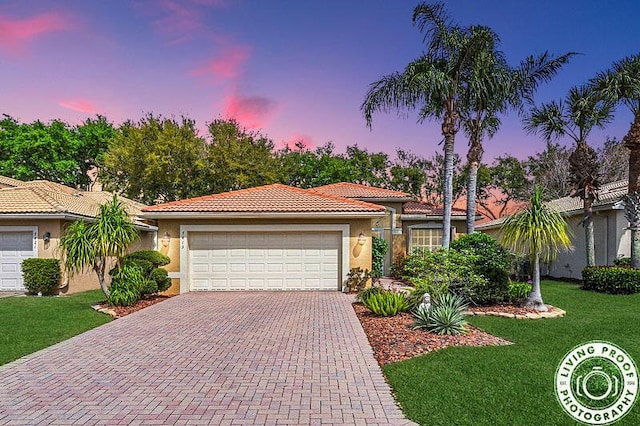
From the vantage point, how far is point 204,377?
6.19 metres

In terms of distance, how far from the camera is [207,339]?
337 inches

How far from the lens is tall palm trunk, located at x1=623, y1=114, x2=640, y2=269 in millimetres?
15570

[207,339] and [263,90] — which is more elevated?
[263,90]

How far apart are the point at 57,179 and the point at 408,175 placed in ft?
105

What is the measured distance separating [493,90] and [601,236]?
8115 mm

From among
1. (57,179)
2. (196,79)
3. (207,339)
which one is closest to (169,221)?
(196,79)

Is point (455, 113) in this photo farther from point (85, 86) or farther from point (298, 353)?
point (85, 86)

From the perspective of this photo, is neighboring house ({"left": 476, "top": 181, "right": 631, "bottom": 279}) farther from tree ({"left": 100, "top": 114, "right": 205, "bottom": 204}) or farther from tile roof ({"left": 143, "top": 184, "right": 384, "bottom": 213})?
tree ({"left": 100, "top": 114, "right": 205, "bottom": 204})

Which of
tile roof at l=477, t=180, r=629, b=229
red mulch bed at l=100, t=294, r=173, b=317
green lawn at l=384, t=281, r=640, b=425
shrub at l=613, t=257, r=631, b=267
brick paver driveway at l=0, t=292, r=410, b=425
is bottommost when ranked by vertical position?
red mulch bed at l=100, t=294, r=173, b=317

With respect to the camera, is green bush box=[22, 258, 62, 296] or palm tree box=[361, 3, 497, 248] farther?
palm tree box=[361, 3, 497, 248]

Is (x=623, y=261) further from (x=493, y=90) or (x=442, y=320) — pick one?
(x=442, y=320)

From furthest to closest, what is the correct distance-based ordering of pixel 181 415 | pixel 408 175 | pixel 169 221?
pixel 408 175 → pixel 169 221 → pixel 181 415

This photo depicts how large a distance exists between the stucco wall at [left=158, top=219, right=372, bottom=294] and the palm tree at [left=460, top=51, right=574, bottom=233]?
17.4 ft

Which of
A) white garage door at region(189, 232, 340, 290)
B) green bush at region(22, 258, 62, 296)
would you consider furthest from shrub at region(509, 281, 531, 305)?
green bush at region(22, 258, 62, 296)
